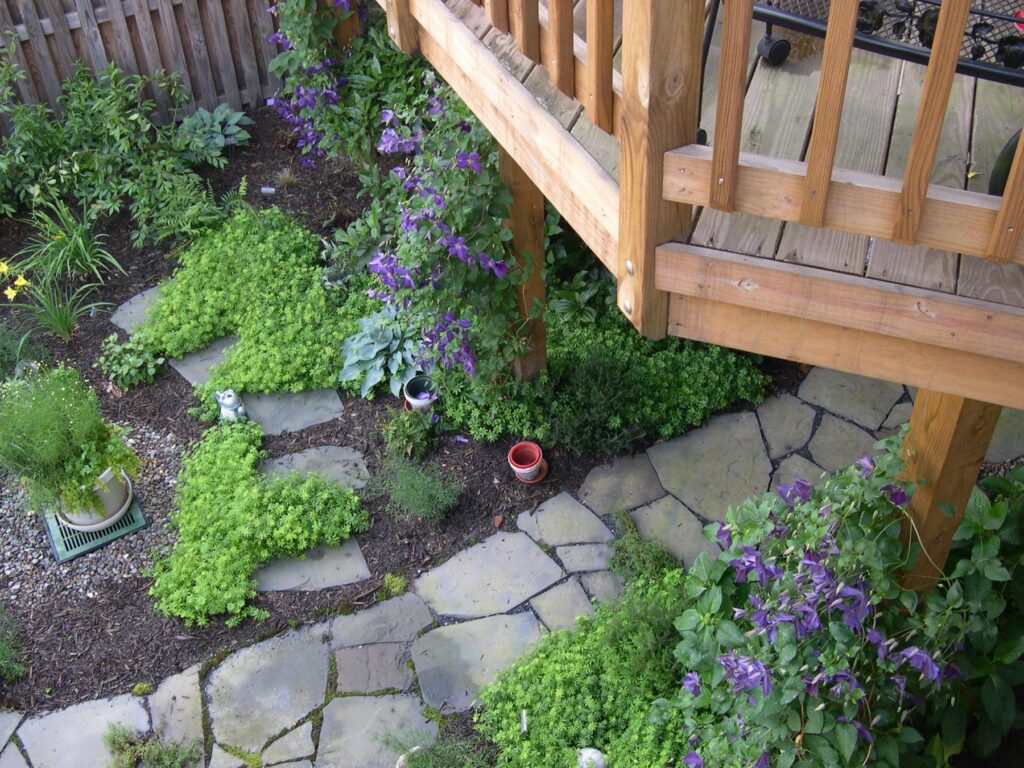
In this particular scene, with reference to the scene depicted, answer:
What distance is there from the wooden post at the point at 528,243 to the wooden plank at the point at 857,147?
1.39 m

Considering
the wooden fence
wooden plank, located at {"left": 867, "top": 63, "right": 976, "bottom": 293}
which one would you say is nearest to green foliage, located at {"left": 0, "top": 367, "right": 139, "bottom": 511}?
the wooden fence

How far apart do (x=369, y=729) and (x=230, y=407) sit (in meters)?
1.71

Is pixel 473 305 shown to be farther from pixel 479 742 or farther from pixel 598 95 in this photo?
pixel 598 95

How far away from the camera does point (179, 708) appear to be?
3730mm

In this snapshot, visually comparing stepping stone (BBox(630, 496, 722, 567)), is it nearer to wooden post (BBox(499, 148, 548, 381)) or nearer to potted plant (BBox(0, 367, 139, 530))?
wooden post (BBox(499, 148, 548, 381))

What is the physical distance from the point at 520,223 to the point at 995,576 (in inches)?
86.2

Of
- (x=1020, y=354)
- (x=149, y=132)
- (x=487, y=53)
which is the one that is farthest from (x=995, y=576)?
(x=149, y=132)

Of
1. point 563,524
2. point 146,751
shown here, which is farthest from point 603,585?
point 146,751

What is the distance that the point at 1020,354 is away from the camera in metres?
2.01

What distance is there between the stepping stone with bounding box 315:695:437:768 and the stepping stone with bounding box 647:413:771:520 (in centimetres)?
143

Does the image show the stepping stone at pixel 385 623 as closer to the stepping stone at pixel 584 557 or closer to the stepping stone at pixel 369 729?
the stepping stone at pixel 369 729

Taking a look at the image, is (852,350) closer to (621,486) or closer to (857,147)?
(857,147)

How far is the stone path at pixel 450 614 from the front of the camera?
3.64 metres

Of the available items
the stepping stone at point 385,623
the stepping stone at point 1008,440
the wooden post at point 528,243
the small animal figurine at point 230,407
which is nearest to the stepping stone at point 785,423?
the stepping stone at point 1008,440
